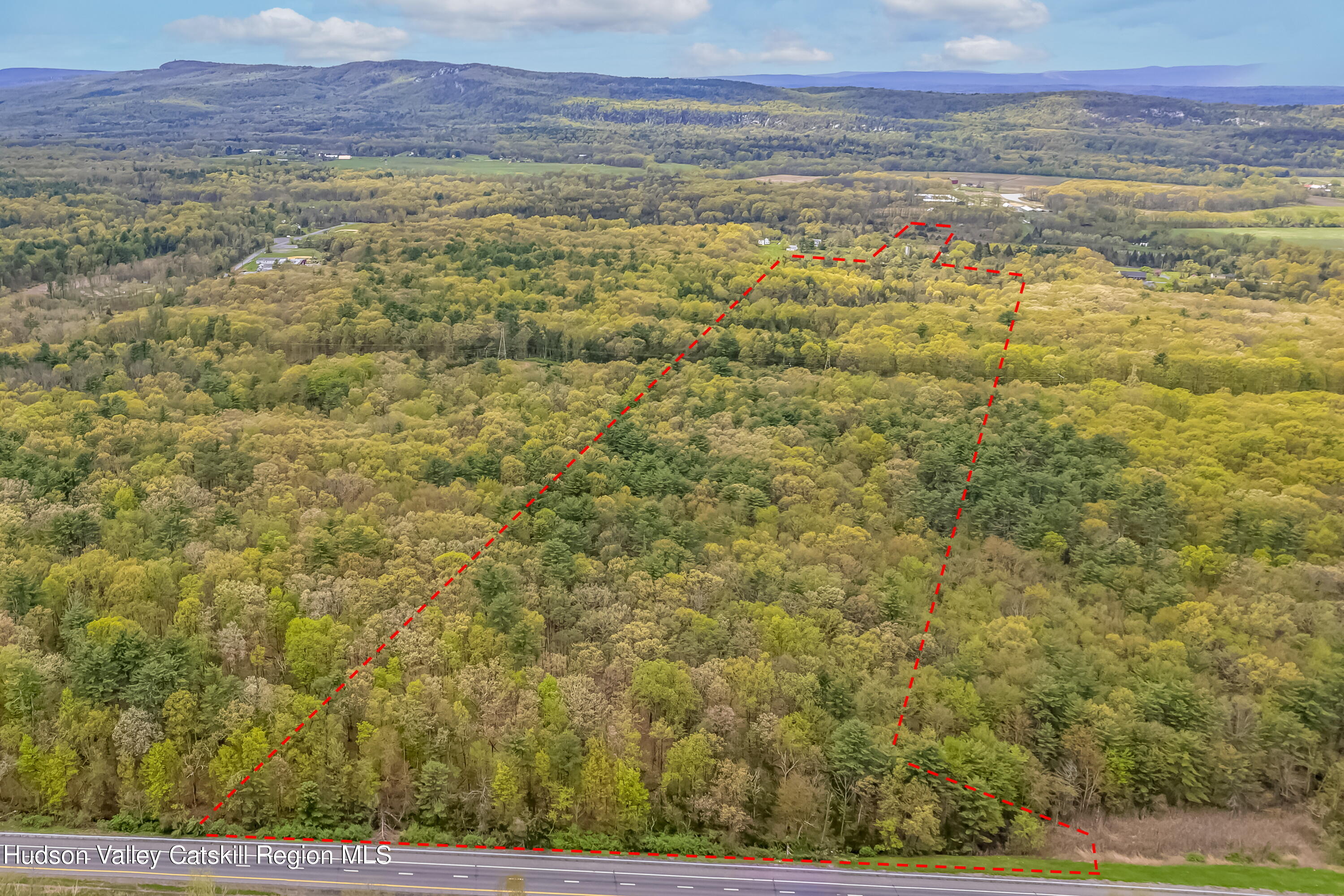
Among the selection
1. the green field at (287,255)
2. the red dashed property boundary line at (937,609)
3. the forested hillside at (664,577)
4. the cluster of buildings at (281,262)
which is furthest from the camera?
the green field at (287,255)

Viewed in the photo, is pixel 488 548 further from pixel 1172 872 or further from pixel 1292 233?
pixel 1292 233

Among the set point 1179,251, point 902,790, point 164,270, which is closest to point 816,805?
point 902,790

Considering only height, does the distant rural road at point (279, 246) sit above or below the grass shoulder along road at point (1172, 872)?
above

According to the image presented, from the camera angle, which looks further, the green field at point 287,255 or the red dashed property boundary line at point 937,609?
the green field at point 287,255

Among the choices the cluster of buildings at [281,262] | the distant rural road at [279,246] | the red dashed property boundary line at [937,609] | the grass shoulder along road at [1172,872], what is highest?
the distant rural road at [279,246]

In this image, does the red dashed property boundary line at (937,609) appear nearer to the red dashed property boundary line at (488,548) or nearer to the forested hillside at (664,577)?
the red dashed property boundary line at (488,548)

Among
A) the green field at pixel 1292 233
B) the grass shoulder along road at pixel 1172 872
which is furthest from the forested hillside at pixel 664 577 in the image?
the green field at pixel 1292 233
